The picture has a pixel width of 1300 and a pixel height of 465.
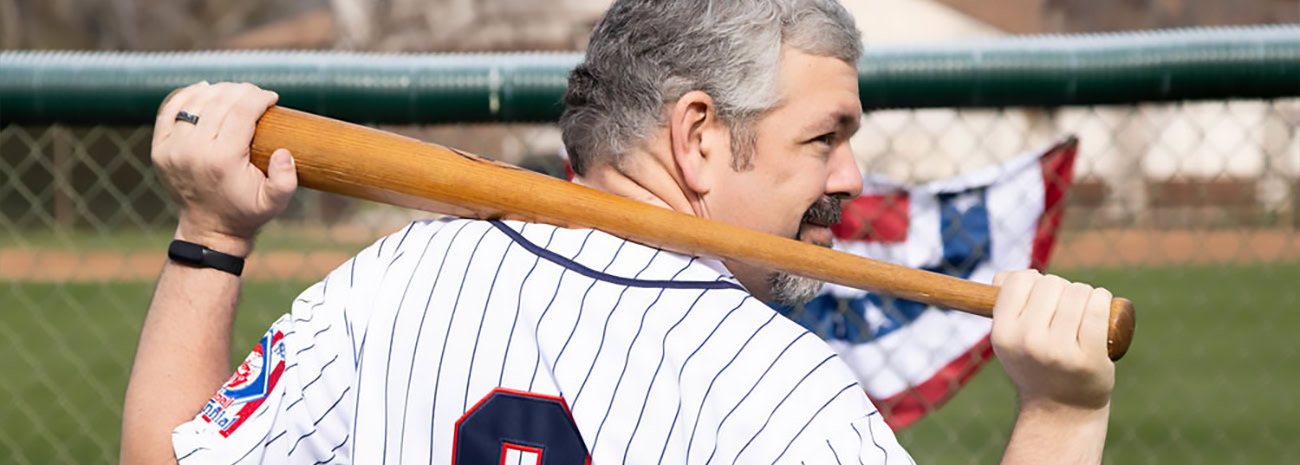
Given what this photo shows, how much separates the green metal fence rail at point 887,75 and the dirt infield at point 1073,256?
990cm

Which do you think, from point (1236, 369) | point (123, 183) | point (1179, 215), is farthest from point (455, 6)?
point (1236, 369)

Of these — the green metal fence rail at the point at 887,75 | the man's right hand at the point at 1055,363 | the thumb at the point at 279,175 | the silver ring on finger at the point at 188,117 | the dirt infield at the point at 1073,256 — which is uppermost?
the dirt infield at the point at 1073,256

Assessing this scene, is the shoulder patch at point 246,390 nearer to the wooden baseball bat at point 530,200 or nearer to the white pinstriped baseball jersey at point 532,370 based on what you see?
the white pinstriped baseball jersey at point 532,370

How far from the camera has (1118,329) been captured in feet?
3.67

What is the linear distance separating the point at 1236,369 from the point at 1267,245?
766cm

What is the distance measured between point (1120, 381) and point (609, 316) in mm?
6889

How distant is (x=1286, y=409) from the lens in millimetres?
6551

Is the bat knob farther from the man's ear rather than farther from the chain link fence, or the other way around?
the chain link fence

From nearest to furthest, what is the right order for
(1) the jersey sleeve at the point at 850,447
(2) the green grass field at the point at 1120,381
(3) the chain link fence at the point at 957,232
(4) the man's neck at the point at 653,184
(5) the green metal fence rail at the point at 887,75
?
(1) the jersey sleeve at the point at 850,447, (4) the man's neck at the point at 653,184, (5) the green metal fence rail at the point at 887,75, (3) the chain link fence at the point at 957,232, (2) the green grass field at the point at 1120,381

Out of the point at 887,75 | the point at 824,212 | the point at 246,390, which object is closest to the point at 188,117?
the point at 246,390

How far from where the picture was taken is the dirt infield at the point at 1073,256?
42.8 feet

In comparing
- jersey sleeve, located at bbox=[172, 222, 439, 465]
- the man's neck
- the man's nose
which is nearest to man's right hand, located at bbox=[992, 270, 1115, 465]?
the man's nose

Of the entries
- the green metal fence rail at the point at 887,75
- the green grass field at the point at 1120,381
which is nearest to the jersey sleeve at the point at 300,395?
the green metal fence rail at the point at 887,75

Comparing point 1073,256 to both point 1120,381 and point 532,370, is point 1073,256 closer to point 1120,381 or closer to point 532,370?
point 1120,381
